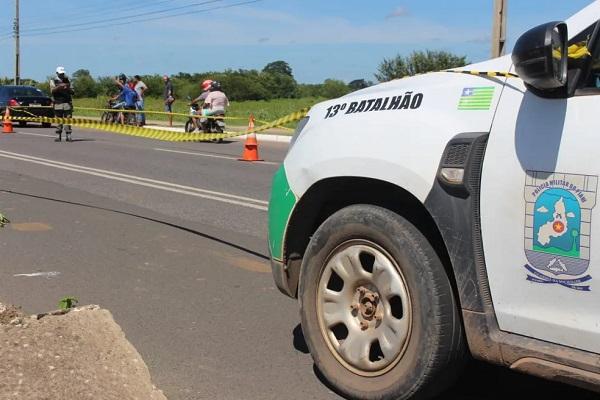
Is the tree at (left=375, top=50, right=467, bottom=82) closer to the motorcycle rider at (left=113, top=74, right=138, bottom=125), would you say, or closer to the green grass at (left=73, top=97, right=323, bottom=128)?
the green grass at (left=73, top=97, right=323, bottom=128)

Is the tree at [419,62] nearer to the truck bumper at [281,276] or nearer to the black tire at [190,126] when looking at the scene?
the black tire at [190,126]

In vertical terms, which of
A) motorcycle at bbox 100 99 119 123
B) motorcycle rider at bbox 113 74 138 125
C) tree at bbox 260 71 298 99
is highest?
tree at bbox 260 71 298 99

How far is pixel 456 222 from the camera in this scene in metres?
2.87

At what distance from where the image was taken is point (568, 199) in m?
2.53

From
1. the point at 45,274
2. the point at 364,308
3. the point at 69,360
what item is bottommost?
the point at 45,274

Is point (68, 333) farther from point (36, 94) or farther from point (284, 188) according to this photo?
point (36, 94)

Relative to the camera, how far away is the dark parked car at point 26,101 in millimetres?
26328

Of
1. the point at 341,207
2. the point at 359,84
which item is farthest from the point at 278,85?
the point at 341,207

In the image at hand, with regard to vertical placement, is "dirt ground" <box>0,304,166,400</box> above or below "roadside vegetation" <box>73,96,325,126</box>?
below

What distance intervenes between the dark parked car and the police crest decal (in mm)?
25951

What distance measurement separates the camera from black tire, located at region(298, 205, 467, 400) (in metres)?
2.93

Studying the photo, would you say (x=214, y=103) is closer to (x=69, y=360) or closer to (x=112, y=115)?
(x=112, y=115)

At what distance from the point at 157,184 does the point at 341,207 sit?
7928 mm

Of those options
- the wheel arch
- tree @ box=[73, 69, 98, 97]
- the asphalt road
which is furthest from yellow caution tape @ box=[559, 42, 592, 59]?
tree @ box=[73, 69, 98, 97]
